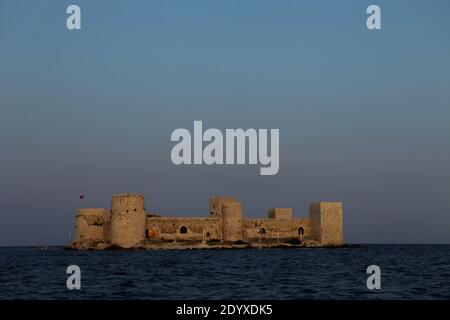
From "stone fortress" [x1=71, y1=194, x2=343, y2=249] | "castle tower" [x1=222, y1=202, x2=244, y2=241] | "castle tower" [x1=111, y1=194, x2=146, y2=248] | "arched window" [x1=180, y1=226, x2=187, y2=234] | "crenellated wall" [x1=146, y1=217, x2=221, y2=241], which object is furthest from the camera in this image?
"arched window" [x1=180, y1=226, x2=187, y2=234]

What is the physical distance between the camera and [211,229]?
7162cm

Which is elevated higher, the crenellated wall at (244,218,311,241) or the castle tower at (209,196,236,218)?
the castle tower at (209,196,236,218)

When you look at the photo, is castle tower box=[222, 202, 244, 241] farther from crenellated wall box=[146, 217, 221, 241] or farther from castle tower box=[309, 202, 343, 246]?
castle tower box=[309, 202, 343, 246]

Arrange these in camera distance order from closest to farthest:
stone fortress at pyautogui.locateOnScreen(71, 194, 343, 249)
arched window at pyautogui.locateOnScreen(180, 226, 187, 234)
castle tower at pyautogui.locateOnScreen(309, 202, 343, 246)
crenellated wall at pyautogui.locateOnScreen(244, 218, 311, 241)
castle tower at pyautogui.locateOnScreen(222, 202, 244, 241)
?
stone fortress at pyautogui.locateOnScreen(71, 194, 343, 249)
castle tower at pyautogui.locateOnScreen(222, 202, 244, 241)
arched window at pyautogui.locateOnScreen(180, 226, 187, 234)
castle tower at pyautogui.locateOnScreen(309, 202, 343, 246)
crenellated wall at pyautogui.locateOnScreen(244, 218, 311, 241)

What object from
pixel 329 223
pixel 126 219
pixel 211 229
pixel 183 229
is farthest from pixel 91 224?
pixel 329 223

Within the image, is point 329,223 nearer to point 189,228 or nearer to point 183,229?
point 189,228

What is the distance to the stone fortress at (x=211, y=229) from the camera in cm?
6475

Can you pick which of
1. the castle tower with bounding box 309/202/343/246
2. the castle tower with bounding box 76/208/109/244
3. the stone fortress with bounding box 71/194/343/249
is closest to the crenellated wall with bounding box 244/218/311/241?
the stone fortress with bounding box 71/194/343/249

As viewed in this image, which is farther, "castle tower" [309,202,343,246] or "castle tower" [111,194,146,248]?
"castle tower" [309,202,343,246]

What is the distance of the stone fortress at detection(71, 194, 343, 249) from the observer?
212 ft

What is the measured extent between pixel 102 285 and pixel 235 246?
146 ft

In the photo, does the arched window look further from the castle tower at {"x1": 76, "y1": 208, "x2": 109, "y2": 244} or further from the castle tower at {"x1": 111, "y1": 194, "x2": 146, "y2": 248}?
the castle tower at {"x1": 76, "y1": 208, "x2": 109, "y2": 244}

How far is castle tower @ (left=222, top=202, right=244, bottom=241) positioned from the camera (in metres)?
70.4
